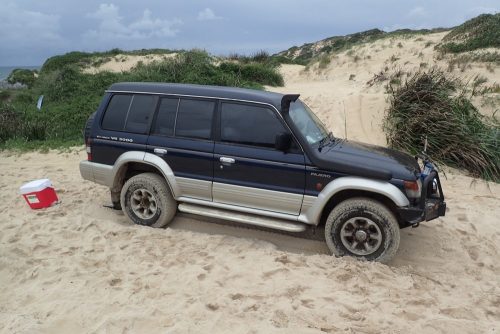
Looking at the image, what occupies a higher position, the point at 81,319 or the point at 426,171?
the point at 426,171

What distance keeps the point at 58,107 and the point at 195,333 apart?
11724 mm

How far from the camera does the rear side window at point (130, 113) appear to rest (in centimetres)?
547

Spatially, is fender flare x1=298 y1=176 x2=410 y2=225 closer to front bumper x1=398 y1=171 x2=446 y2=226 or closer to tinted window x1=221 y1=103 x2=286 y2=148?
front bumper x1=398 y1=171 x2=446 y2=226

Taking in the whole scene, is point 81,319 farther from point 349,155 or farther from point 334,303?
point 349,155

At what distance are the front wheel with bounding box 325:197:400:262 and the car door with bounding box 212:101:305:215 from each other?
47 centimetres

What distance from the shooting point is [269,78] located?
15.5 metres

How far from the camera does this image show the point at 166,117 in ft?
17.6

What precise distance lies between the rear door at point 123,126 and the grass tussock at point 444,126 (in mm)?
5561

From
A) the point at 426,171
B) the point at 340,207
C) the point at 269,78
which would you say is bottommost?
the point at 340,207

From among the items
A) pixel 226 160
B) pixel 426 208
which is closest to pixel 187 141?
pixel 226 160

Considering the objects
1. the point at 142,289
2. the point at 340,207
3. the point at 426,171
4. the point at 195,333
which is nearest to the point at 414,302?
the point at 340,207

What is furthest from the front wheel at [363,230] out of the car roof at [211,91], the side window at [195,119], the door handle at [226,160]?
the side window at [195,119]

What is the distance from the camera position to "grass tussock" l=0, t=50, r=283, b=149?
36.6 ft

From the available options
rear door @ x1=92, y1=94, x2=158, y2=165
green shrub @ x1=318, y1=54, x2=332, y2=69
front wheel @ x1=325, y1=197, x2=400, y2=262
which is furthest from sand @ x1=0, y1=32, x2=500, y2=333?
green shrub @ x1=318, y1=54, x2=332, y2=69
